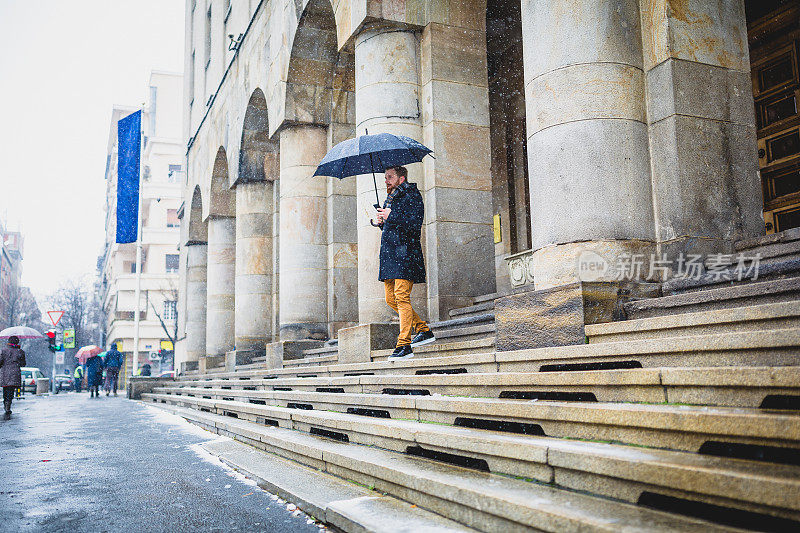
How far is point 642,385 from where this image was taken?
3873 millimetres

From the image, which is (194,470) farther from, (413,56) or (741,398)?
(413,56)

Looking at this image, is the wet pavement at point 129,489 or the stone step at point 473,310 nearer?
the wet pavement at point 129,489

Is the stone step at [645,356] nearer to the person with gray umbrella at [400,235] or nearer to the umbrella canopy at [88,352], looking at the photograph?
the person with gray umbrella at [400,235]

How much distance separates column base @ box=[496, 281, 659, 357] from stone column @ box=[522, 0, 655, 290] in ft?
1.26

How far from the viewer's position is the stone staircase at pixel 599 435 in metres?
2.82

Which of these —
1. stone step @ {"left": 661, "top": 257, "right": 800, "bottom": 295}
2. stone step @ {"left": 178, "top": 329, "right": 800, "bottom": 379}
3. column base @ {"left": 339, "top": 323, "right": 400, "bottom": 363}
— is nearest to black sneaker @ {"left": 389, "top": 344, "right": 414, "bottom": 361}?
stone step @ {"left": 178, "top": 329, "right": 800, "bottom": 379}

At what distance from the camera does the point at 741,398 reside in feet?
10.8

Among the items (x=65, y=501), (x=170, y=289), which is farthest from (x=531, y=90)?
(x=170, y=289)

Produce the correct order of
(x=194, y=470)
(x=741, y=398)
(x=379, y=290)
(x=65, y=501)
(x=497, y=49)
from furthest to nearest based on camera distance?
(x=497, y=49)
(x=379, y=290)
(x=194, y=470)
(x=65, y=501)
(x=741, y=398)

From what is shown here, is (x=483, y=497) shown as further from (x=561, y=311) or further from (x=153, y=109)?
(x=153, y=109)

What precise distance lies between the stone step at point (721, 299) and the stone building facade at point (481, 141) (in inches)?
10.9

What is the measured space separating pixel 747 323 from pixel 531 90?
3130 mm

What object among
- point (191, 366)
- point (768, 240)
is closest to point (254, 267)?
point (191, 366)

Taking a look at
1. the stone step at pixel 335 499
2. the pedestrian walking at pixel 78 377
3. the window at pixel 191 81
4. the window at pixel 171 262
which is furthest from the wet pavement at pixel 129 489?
the window at pixel 171 262
